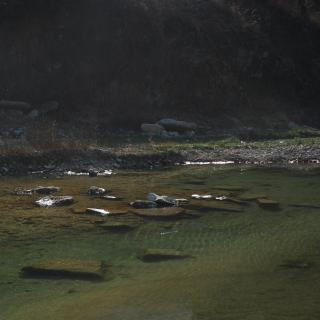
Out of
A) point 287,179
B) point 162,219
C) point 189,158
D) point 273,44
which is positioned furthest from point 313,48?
point 162,219

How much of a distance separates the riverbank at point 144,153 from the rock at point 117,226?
827cm

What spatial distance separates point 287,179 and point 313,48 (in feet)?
74.3

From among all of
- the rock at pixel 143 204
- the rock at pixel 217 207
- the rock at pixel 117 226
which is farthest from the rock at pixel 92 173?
the rock at pixel 117 226

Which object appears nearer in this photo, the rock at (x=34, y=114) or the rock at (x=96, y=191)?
the rock at (x=96, y=191)

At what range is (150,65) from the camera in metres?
34.3

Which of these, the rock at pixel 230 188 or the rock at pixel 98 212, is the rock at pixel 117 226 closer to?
the rock at pixel 98 212

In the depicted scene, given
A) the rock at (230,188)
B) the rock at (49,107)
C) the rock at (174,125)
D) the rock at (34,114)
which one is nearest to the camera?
the rock at (230,188)

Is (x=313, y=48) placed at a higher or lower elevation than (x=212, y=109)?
higher

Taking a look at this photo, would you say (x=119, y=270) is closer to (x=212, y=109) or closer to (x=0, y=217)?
(x=0, y=217)

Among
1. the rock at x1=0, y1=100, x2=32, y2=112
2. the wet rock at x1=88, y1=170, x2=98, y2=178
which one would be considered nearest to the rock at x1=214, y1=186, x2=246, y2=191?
the wet rock at x1=88, y1=170, x2=98, y2=178

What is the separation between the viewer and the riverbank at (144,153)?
21922 millimetres

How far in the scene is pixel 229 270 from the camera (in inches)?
402

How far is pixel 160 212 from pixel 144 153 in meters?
9.75

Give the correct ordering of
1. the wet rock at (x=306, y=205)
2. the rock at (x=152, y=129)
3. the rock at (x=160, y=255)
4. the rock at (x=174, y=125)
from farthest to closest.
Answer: the rock at (x=174, y=125) < the rock at (x=152, y=129) < the wet rock at (x=306, y=205) < the rock at (x=160, y=255)
